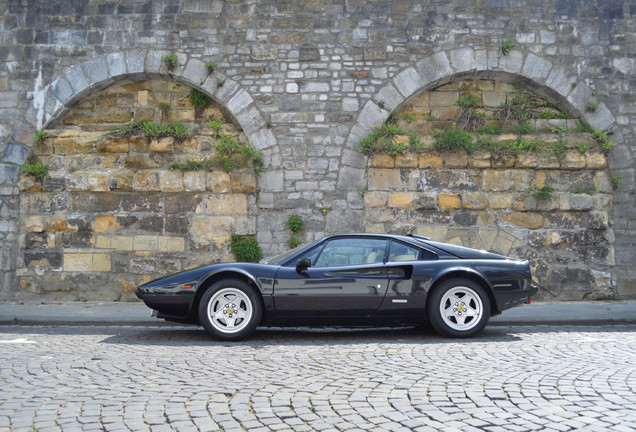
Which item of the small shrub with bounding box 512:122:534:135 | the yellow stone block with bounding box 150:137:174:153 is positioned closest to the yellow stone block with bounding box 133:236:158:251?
the yellow stone block with bounding box 150:137:174:153

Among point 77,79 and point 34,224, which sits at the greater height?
point 77,79

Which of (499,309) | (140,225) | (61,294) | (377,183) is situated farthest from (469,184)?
(61,294)

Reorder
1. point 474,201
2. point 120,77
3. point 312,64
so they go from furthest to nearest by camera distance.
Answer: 1. point 120,77
2. point 312,64
3. point 474,201

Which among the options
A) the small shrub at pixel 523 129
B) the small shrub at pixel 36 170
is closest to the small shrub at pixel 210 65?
the small shrub at pixel 36 170

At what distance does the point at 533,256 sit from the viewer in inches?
423

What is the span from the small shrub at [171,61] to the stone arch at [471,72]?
352 cm

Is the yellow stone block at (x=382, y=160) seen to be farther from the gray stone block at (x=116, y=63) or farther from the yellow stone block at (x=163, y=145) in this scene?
the gray stone block at (x=116, y=63)

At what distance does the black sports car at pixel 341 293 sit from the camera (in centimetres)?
665

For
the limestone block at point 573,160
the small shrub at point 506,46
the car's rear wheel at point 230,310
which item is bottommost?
the car's rear wheel at point 230,310

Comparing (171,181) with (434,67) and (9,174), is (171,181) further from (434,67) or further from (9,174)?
(434,67)

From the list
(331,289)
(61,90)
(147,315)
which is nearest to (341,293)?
(331,289)

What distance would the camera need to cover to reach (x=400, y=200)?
10.8 m

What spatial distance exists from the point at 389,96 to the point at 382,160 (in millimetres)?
1203

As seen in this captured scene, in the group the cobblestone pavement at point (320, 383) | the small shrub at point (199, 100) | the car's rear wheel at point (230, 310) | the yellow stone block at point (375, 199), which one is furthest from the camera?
the small shrub at point (199, 100)
